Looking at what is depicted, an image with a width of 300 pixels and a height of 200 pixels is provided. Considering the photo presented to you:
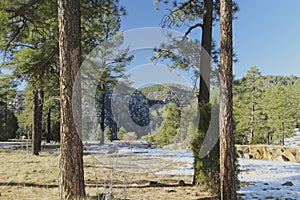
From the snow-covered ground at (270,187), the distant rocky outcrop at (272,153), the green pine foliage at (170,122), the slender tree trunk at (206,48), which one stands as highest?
the slender tree trunk at (206,48)

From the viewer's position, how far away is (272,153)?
34.6 ft

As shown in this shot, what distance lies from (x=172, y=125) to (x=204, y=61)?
189cm

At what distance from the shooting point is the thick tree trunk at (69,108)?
3.25 m

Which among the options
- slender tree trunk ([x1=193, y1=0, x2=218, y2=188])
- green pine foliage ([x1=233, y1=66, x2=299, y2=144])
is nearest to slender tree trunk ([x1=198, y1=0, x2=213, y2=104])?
slender tree trunk ([x1=193, y1=0, x2=218, y2=188])

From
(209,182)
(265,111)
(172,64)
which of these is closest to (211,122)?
(209,182)

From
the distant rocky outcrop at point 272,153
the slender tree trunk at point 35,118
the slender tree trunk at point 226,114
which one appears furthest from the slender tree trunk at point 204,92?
the distant rocky outcrop at point 272,153

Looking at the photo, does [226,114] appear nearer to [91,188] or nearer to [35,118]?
[91,188]

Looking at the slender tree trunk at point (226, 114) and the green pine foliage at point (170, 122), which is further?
the green pine foliage at point (170, 122)

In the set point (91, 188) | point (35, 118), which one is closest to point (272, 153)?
point (91, 188)

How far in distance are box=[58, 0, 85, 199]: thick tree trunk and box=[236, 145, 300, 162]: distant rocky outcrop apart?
29.5 feet

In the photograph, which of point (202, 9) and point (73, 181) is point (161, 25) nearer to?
point (202, 9)

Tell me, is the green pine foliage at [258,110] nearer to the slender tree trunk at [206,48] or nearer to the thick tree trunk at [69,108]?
the slender tree trunk at [206,48]

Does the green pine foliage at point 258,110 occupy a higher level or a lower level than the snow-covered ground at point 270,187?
higher

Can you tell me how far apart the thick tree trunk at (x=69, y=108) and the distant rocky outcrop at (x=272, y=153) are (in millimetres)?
9004
